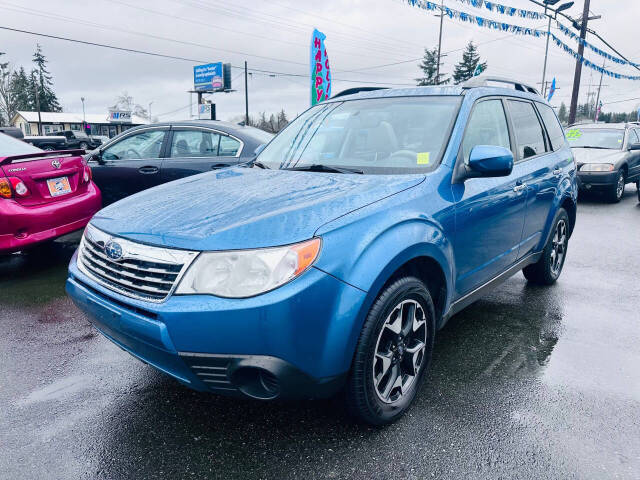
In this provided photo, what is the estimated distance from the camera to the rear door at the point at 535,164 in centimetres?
367

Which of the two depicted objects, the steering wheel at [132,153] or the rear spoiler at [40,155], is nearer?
the rear spoiler at [40,155]

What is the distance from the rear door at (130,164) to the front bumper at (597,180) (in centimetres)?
852

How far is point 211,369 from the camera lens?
196cm

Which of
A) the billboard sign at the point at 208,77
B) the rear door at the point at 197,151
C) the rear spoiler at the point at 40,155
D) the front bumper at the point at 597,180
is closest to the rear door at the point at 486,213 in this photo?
the rear door at the point at 197,151

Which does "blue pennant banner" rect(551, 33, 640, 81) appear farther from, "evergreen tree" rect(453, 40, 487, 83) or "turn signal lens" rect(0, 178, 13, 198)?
Result: "evergreen tree" rect(453, 40, 487, 83)

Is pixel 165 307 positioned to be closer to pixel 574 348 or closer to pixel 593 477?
pixel 593 477

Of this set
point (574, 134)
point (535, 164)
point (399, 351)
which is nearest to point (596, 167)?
point (574, 134)

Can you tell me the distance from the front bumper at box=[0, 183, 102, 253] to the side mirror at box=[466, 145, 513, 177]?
13.7 ft

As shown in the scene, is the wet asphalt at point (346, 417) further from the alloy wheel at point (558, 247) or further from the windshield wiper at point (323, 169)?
the windshield wiper at point (323, 169)

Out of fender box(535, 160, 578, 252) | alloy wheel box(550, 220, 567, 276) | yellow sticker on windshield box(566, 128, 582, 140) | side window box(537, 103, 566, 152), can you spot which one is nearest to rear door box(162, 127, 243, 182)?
side window box(537, 103, 566, 152)

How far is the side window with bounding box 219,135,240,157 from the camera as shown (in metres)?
5.91

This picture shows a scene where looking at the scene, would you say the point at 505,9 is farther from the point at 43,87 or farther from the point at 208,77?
the point at 43,87

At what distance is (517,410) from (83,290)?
93.8 inches

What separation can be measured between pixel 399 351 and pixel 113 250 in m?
1.49
